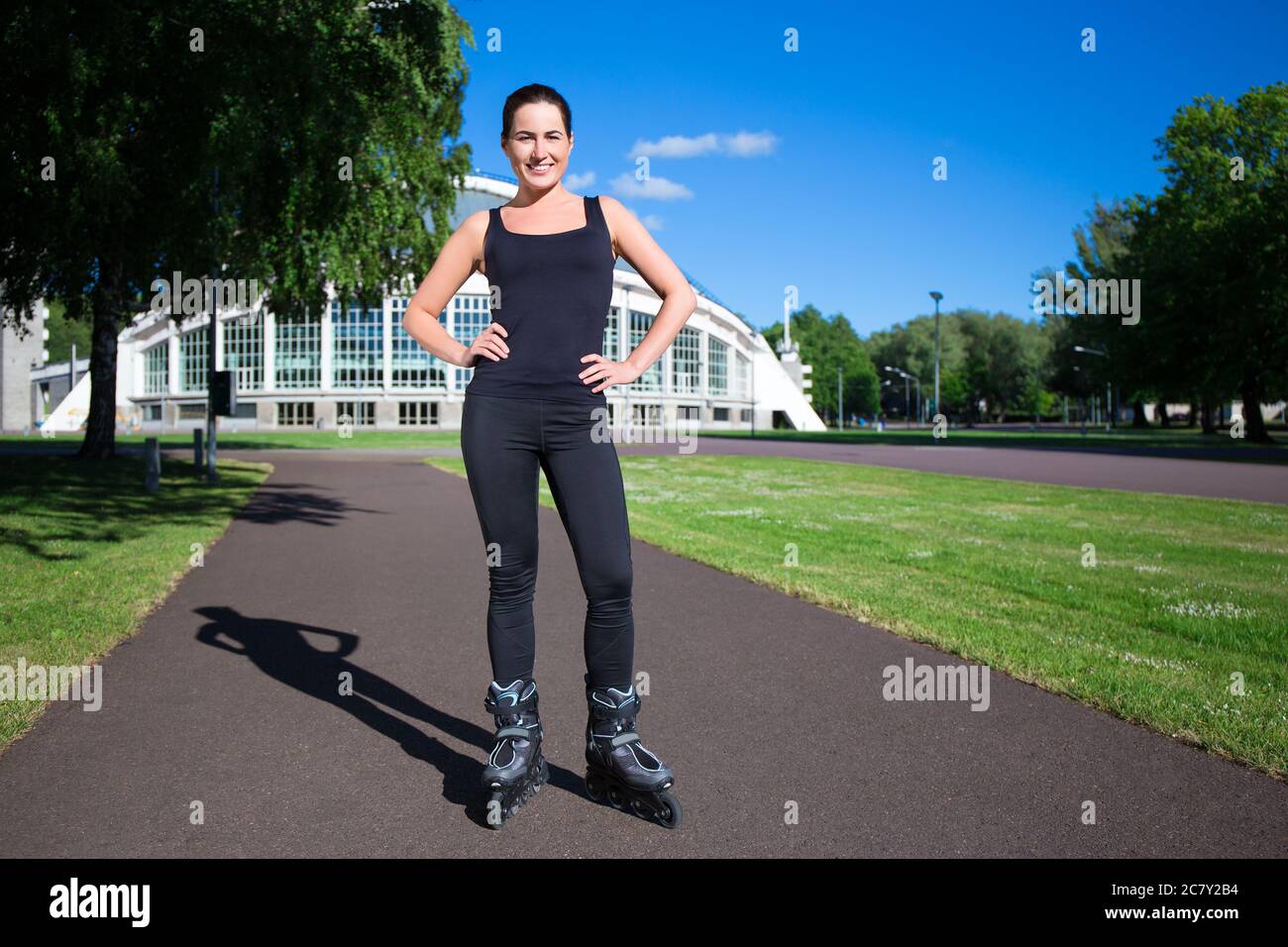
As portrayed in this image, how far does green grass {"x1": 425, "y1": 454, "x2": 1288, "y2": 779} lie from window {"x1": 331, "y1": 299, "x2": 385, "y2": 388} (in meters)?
59.7

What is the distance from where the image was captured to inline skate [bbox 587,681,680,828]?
2.98m

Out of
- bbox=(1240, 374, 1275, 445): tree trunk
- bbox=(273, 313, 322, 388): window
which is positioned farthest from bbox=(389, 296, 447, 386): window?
bbox=(1240, 374, 1275, 445): tree trunk

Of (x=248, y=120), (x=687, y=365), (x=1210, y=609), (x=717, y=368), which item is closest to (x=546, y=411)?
(x=1210, y=609)

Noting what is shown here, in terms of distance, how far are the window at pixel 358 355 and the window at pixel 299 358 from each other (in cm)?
134

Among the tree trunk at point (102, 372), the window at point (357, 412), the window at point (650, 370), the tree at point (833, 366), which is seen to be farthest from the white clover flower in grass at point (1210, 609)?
the tree at point (833, 366)

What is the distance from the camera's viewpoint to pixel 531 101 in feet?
10.2

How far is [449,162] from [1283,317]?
34.6 m

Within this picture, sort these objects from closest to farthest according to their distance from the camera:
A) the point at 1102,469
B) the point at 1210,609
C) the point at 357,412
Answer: the point at 1210,609 < the point at 1102,469 < the point at 357,412

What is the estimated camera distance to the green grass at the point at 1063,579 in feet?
14.5

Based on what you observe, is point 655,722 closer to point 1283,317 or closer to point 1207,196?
point 1283,317

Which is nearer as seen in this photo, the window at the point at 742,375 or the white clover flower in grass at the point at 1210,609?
the white clover flower in grass at the point at 1210,609

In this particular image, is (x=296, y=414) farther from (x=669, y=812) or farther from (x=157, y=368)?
(x=669, y=812)

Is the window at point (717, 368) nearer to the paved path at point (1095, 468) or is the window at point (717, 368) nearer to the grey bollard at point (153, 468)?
the paved path at point (1095, 468)

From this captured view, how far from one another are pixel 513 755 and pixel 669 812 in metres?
0.55
